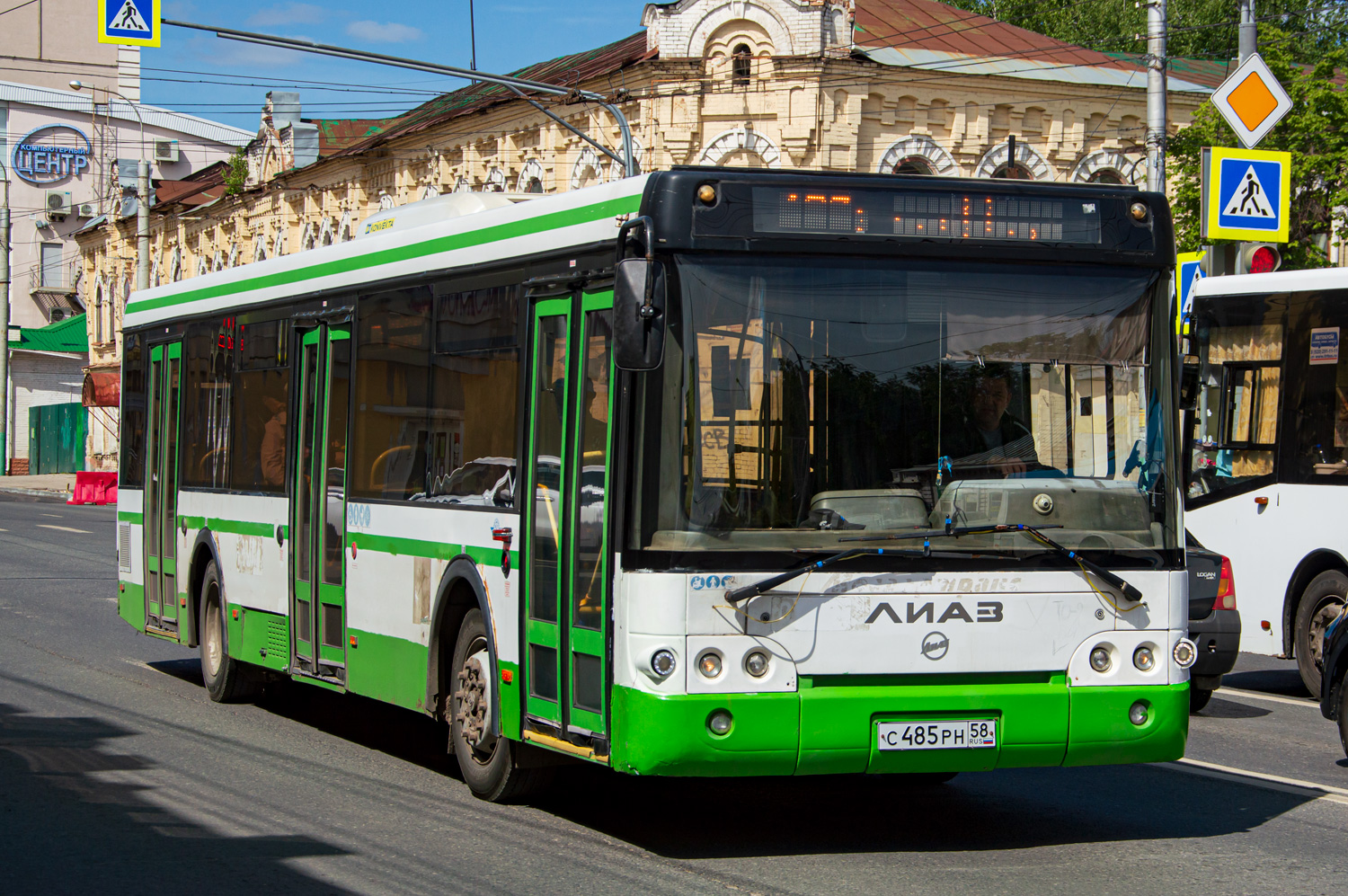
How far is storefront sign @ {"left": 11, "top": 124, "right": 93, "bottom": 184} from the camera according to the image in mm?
75000

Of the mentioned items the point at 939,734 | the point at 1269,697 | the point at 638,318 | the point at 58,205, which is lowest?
the point at 1269,697

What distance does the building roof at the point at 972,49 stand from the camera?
33.3m

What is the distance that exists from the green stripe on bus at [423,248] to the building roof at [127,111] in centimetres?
6478

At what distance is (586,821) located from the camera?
765 cm

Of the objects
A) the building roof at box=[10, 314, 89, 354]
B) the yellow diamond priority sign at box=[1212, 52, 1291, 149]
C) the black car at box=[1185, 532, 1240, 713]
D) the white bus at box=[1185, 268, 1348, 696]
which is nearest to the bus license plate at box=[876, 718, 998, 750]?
the black car at box=[1185, 532, 1240, 713]

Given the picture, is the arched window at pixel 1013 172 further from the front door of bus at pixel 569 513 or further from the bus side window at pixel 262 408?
the front door of bus at pixel 569 513

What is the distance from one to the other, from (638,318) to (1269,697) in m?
8.03

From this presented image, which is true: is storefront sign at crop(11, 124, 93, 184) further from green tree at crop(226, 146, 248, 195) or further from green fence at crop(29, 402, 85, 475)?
green tree at crop(226, 146, 248, 195)

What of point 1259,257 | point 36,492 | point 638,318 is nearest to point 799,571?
point 638,318

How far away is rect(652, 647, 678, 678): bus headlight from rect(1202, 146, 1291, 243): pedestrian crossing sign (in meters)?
11.7

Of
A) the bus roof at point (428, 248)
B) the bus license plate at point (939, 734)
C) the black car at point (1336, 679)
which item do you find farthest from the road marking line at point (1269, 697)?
the bus roof at point (428, 248)

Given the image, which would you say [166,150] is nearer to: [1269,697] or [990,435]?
[1269,697]

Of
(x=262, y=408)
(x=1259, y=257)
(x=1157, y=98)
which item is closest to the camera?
(x=262, y=408)

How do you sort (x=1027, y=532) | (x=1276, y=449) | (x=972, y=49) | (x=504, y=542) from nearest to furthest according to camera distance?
(x=1027, y=532)
(x=504, y=542)
(x=1276, y=449)
(x=972, y=49)
